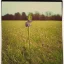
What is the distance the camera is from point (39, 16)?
1548mm

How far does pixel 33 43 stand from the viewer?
1.53 metres

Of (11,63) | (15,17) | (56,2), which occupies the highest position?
(56,2)

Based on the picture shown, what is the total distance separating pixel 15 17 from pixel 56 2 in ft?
1.61

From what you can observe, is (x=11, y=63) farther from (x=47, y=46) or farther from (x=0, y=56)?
(x=47, y=46)

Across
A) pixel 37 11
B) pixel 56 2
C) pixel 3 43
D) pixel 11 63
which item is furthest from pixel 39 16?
pixel 11 63

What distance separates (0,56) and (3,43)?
0.14 metres

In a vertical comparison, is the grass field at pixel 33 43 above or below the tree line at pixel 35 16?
below

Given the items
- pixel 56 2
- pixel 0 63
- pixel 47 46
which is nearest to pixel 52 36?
pixel 47 46

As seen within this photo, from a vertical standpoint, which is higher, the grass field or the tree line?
the tree line

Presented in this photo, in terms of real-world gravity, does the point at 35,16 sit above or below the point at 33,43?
above

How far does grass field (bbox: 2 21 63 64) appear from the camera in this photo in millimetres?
1510

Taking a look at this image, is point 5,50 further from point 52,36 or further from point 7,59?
point 52,36

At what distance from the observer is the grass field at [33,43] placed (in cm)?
151

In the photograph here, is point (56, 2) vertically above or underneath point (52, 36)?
above
